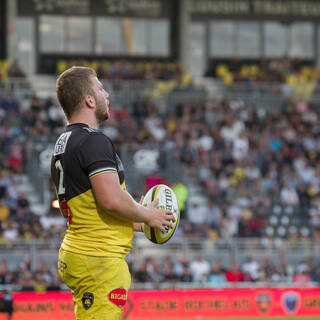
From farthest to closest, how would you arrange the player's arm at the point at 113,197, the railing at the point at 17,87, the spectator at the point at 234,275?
the railing at the point at 17,87 < the spectator at the point at 234,275 < the player's arm at the point at 113,197

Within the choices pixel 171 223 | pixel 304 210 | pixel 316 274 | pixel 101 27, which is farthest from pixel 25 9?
pixel 171 223

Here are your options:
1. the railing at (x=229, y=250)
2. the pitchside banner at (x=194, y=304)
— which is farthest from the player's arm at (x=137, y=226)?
the railing at (x=229, y=250)

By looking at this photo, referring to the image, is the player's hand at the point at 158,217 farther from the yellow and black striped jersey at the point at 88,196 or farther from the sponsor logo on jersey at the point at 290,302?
the sponsor logo on jersey at the point at 290,302

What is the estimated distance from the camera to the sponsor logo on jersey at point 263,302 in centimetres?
1562

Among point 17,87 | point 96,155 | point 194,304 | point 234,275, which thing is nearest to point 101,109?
point 96,155

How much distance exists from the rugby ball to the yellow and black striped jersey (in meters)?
0.14

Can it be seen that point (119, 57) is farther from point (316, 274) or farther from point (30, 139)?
point (316, 274)

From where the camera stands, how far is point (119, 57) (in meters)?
30.4

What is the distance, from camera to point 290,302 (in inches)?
619

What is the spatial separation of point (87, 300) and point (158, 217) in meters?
0.57

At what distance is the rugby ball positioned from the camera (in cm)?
434

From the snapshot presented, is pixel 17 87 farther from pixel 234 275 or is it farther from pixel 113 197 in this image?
pixel 113 197

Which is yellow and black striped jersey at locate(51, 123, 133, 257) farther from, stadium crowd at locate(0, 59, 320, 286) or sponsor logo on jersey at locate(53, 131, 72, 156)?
stadium crowd at locate(0, 59, 320, 286)

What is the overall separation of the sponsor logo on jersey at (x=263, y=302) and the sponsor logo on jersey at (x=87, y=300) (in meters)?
11.9
